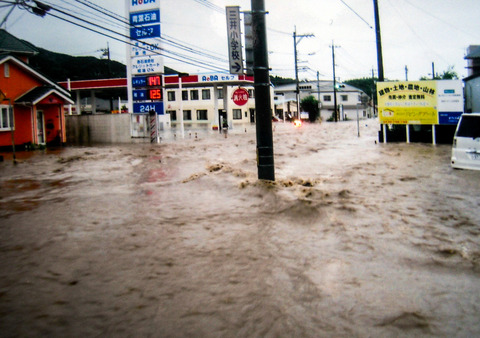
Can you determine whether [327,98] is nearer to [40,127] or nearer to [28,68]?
[40,127]

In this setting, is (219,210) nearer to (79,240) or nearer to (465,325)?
(79,240)

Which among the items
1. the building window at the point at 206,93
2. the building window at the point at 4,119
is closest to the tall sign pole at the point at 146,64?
the building window at the point at 4,119

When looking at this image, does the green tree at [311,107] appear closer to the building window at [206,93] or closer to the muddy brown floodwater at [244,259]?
the building window at [206,93]

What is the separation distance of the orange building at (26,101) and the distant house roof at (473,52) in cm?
3352

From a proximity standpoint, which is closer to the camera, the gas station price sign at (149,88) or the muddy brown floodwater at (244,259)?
the muddy brown floodwater at (244,259)

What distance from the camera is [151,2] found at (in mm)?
26172

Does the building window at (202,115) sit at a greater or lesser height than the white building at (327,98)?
lesser

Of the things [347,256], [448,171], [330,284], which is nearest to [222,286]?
[330,284]

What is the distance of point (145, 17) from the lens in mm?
26156

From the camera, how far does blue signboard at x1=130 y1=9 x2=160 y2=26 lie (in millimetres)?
25719

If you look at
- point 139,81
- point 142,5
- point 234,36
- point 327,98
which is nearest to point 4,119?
point 139,81

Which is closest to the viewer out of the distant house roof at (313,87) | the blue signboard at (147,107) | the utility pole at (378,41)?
the utility pole at (378,41)

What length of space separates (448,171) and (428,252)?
793cm

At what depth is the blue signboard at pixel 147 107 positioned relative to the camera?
2694 cm
